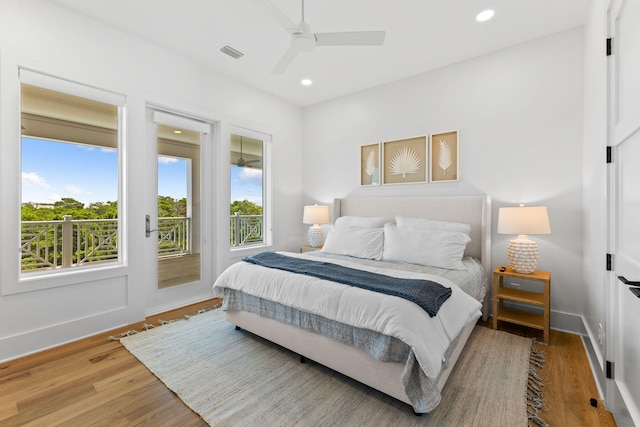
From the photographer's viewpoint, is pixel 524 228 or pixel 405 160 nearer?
pixel 524 228

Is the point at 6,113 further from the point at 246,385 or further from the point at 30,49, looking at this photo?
the point at 246,385

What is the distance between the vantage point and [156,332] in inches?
109

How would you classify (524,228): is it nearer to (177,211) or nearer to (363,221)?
(363,221)

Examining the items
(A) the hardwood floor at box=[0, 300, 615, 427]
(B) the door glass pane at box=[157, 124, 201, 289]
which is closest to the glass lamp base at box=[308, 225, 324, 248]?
(B) the door glass pane at box=[157, 124, 201, 289]

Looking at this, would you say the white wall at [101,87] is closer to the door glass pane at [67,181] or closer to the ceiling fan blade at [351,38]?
the door glass pane at [67,181]

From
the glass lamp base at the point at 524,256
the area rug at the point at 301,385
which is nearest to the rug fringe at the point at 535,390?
the area rug at the point at 301,385

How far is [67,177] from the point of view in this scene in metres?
2.76

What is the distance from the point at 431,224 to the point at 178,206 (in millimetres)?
3037

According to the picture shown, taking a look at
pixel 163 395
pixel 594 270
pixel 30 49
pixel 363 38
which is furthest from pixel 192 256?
pixel 594 270

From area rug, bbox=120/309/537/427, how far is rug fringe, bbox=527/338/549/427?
20 millimetres

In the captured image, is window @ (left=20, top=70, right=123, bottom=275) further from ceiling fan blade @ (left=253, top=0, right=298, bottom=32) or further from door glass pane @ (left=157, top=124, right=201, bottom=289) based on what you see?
ceiling fan blade @ (left=253, top=0, right=298, bottom=32)

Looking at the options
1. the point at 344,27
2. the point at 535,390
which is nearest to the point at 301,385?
the point at 535,390

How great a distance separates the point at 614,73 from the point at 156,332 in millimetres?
3966

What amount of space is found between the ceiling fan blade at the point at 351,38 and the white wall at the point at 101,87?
1.99m
